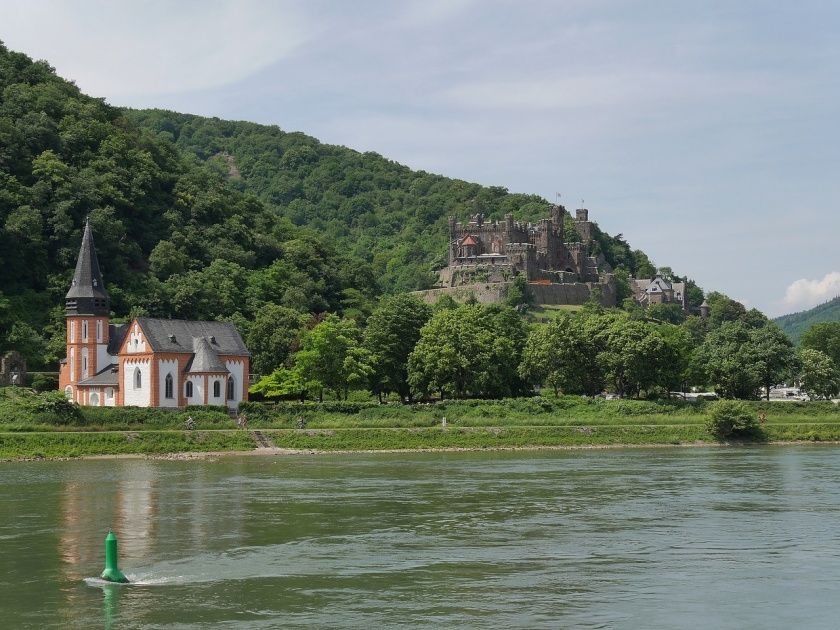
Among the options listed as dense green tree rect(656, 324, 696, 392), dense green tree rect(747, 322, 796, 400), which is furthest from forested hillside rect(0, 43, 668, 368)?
dense green tree rect(747, 322, 796, 400)

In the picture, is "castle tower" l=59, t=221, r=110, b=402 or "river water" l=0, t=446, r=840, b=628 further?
"castle tower" l=59, t=221, r=110, b=402

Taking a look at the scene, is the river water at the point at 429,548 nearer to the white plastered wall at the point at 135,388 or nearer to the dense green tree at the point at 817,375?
the white plastered wall at the point at 135,388

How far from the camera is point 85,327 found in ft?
284

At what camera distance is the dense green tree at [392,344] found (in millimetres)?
90438

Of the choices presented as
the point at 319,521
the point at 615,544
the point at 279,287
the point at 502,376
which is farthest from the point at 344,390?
the point at 615,544

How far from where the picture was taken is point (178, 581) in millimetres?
27562

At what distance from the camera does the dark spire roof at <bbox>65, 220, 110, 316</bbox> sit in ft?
286

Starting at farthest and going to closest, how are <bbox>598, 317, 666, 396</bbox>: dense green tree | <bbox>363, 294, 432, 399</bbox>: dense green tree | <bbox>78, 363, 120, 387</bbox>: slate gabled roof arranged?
<bbox>363, 294, 432, 399</bbox>: dense green tree < <bbox>598, 317, 666, 396</bbox>: dense green tree < <bbox>78, 363, 120, 387</bbox>: slate gabled roof

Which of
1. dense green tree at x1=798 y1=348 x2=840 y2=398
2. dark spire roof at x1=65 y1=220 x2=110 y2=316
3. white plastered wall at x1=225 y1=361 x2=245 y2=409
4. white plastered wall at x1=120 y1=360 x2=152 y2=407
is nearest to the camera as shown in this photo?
white plastered wall at x1=120 y1=360 x2=152 y2=407

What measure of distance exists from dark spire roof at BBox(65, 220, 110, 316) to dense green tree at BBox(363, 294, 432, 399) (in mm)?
20431

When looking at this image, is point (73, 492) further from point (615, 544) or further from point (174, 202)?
point (174, 202)

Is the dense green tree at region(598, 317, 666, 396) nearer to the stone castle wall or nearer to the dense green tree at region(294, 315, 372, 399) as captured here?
the dense green tree at region(294, 315, 372, 399)

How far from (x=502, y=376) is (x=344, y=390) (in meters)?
12.1

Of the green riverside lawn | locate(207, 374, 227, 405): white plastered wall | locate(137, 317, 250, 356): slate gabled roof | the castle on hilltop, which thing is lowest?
the green riverside lawn
